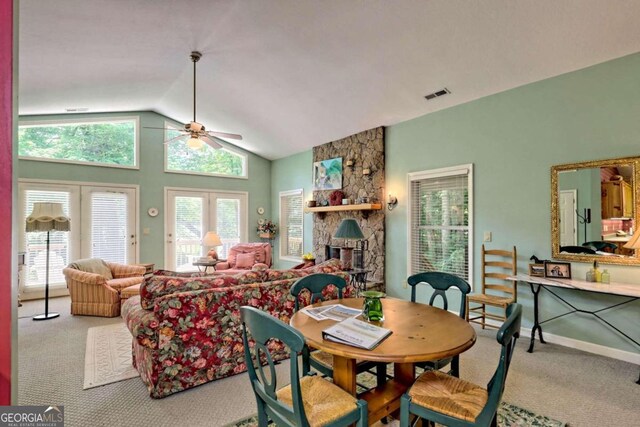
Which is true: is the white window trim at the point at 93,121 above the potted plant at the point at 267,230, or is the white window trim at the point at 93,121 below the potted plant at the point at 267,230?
above

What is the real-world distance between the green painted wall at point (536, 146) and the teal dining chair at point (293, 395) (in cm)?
332

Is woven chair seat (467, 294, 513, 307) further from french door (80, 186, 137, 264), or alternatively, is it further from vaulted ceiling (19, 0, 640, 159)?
french door (80, 186, 137, 264)

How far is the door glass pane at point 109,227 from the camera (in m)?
6.31

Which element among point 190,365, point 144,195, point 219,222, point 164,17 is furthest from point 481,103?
point 144,195

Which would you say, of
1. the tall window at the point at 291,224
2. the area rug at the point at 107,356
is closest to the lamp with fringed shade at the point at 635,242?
the area rug at the point at 107,356

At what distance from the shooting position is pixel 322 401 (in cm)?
156

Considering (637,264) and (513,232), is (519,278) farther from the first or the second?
(637,264)

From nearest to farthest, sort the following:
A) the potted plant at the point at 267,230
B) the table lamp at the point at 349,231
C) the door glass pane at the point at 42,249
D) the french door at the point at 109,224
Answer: the table lamp at the point at 349,231 < the door glass pane at the point at 42,249 < the french door at the point at 109,224 < the potted plant at the point at 267,230

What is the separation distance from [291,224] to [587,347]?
5991 mm

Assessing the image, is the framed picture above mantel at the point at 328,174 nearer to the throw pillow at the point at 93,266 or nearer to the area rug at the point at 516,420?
the throw pillow at the point at 93,266

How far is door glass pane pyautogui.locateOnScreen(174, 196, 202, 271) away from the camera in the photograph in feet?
23.9

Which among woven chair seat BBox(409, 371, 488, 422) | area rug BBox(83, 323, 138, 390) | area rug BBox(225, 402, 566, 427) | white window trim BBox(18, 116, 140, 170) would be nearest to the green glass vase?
woven chair seat BBox(409, 371, 488, 422)

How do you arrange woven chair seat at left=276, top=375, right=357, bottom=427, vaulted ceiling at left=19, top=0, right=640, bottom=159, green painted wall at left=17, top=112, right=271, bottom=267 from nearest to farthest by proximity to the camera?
woven chair seat at left=276, top=375, right=357, bottom=427, vaulted ceiling at left=19, top=0, right=640, bottom=159, green painted wall at left=17, top=112, right=271, bottom=267

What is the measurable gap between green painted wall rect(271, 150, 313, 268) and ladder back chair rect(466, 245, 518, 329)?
3845 millimetres
